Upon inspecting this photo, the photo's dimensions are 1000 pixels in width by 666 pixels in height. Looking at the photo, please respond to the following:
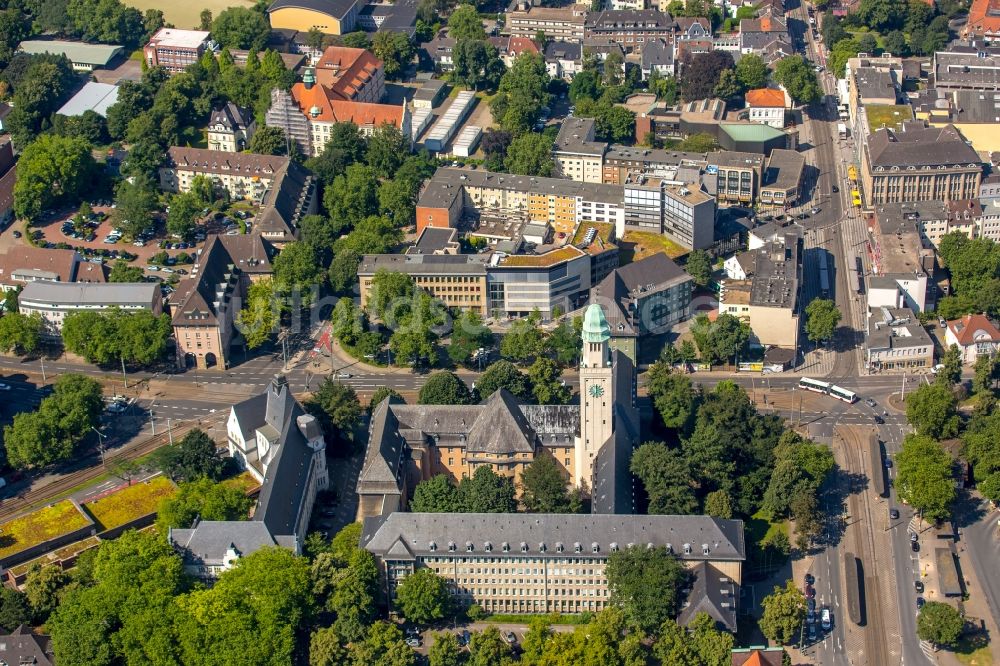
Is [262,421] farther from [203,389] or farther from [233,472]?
[203,389]

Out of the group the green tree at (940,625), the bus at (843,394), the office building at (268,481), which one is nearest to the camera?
the green tree at (940,625)

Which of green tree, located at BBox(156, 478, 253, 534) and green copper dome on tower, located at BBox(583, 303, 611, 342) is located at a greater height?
green copper dome on tower, located at BBox(583, 303, 611, 342)

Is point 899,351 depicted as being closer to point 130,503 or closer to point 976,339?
point 976,339

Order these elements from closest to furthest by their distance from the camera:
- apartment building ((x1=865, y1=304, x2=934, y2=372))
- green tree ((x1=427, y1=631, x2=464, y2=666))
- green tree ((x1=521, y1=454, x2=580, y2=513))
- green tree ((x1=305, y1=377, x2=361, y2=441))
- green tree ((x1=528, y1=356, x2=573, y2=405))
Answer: green tree ((x1=427, y1=631, x2=464, y2=666)) < green tree ((x1=521, y1=454, x2=580, y2=513)) < green tree ((x1=305, y1=377, x2=361, y2=441)) < green tree ((x1=528, y1=356, x2=573, y2=405)) < apartment building ((x1=865, y1=304, x2=934, y2=372))

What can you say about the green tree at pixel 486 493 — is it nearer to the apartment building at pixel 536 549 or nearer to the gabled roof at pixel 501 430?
the gabled roof at pixel 501 430

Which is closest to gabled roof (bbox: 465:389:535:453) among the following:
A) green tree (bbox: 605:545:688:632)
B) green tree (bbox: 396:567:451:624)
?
green tree (bbox: 396:567:451:624)

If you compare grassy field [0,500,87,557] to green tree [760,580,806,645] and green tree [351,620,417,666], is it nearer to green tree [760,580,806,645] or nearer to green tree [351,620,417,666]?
green tree [351,620,417,666]

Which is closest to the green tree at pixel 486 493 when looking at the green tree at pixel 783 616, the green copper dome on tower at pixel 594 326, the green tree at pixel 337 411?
the green copper dome on tower at pixel 594 326
